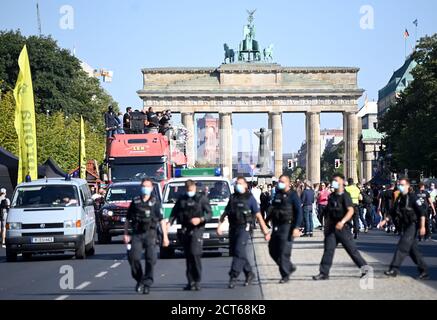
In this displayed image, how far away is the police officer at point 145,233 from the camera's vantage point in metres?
18.7

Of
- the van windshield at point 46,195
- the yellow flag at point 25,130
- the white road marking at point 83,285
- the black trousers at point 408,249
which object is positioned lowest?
the white road marking at point 83,285

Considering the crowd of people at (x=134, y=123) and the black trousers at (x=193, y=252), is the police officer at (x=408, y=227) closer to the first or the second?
the black trousers at (x=193, y=252)

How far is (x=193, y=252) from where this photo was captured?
19.1 meters

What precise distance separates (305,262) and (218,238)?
11.1 feet

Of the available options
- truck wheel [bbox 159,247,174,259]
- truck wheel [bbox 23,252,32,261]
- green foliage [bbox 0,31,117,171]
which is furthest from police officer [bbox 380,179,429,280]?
green foliage [bbox 0,31,117,171]

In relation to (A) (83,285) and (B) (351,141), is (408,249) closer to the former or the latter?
(A) (83,285)

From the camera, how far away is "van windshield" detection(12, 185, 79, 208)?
2928cm

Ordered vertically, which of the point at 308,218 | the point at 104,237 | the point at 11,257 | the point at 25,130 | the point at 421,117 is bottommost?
the point at 104,237

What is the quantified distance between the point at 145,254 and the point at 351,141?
394ft

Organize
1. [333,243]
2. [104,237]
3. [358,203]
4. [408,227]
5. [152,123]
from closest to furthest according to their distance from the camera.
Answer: [333,243] < [408,227] < [104,237] < [358,203] < [152,123]

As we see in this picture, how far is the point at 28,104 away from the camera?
37.8 metres

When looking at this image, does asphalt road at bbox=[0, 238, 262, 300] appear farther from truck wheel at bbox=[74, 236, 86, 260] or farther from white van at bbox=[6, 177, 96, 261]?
white van at bbox=[6, 177, 96, 261]

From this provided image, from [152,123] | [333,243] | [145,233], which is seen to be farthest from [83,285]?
[152,123]

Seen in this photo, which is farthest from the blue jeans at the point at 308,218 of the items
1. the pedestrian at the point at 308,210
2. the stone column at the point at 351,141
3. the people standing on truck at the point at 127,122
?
the stone column at the point at 351,141
